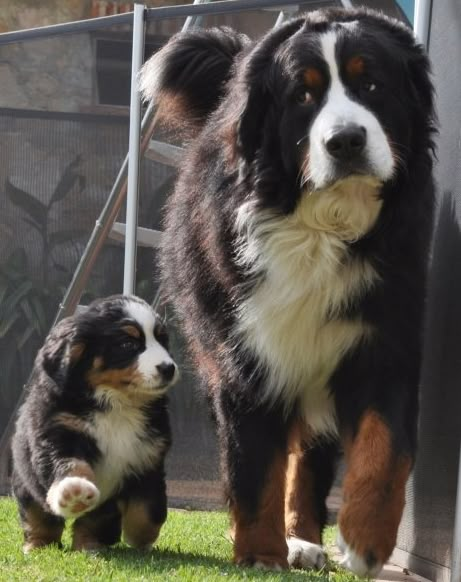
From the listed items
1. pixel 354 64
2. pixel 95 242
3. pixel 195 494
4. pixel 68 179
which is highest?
pixel 354 64

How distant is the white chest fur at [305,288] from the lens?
3.57 meters

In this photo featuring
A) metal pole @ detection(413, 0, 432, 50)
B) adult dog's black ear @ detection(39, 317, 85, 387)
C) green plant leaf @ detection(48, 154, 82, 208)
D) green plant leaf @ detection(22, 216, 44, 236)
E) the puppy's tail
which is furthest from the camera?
green plant leaf @ detection(22, 216, 44, 236)

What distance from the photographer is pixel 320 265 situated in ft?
11.9

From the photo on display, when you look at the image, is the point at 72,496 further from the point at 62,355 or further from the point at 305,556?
the point at 305,556

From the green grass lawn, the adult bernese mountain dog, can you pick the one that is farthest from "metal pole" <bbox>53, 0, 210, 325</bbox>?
the adult bernese mountain dog

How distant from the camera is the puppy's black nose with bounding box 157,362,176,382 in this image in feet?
13.3

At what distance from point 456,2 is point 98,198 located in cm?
272

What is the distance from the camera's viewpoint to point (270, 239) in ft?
12.0

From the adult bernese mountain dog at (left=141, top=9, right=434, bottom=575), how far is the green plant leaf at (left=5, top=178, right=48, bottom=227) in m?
2.66

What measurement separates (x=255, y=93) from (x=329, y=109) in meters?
0.33

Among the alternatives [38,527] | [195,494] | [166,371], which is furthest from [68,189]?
[38,527]

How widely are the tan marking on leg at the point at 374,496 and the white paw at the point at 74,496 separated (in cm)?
77

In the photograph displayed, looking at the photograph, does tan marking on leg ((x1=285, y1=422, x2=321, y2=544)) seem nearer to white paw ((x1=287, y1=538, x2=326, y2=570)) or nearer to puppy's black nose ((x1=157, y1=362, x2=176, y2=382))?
white paw ((x1=287, y1=538, x2=326, y2=570))

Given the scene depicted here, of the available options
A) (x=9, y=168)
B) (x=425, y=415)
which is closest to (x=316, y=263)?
(x=425, y=415)
